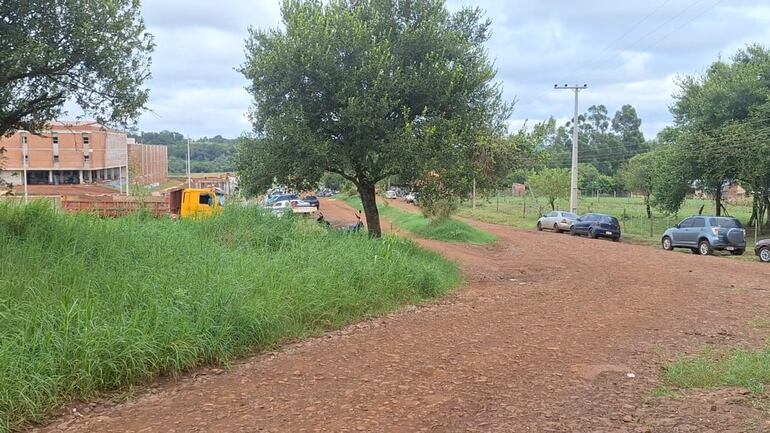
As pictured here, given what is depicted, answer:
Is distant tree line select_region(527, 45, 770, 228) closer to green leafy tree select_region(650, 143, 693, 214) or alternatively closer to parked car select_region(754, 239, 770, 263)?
green leafy tree select_region(650, 143, 693, 214)

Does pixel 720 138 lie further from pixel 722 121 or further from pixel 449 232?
pixel 449 232

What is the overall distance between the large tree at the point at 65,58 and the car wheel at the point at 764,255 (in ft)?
70.3

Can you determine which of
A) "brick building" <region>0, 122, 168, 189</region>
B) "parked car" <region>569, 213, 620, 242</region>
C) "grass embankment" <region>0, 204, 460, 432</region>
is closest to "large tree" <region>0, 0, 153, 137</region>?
"grass embankment" <region>0, 204, 460, 432</region>

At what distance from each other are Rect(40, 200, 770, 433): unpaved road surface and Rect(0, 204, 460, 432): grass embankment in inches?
13.7

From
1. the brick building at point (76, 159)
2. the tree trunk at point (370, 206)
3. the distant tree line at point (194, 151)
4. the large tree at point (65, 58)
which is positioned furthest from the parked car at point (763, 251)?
the distant tree line at point (194, 151)

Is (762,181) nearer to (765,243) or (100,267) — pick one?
(765,243)

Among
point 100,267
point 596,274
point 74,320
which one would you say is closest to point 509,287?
point 596,274

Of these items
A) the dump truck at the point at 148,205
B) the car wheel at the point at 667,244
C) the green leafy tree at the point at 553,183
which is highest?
the green leafy tree at the point at 553,183

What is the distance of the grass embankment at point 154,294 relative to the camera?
5.71 m

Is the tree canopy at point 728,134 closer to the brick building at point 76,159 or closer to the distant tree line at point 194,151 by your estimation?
the brick building at point 76,159

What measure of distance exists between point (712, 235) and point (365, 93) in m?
17.8

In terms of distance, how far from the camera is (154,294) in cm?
732

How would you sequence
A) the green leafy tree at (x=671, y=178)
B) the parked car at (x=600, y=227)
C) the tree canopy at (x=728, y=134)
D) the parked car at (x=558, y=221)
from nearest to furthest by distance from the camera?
1. the tree canopy at (x=728, y=134)
2. the parked car at (x=600, y=227)
3. the green leafy tree at (x=671, y=178)
4. the parked car at (x=558, y=221)

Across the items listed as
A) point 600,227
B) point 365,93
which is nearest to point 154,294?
point 365,93
